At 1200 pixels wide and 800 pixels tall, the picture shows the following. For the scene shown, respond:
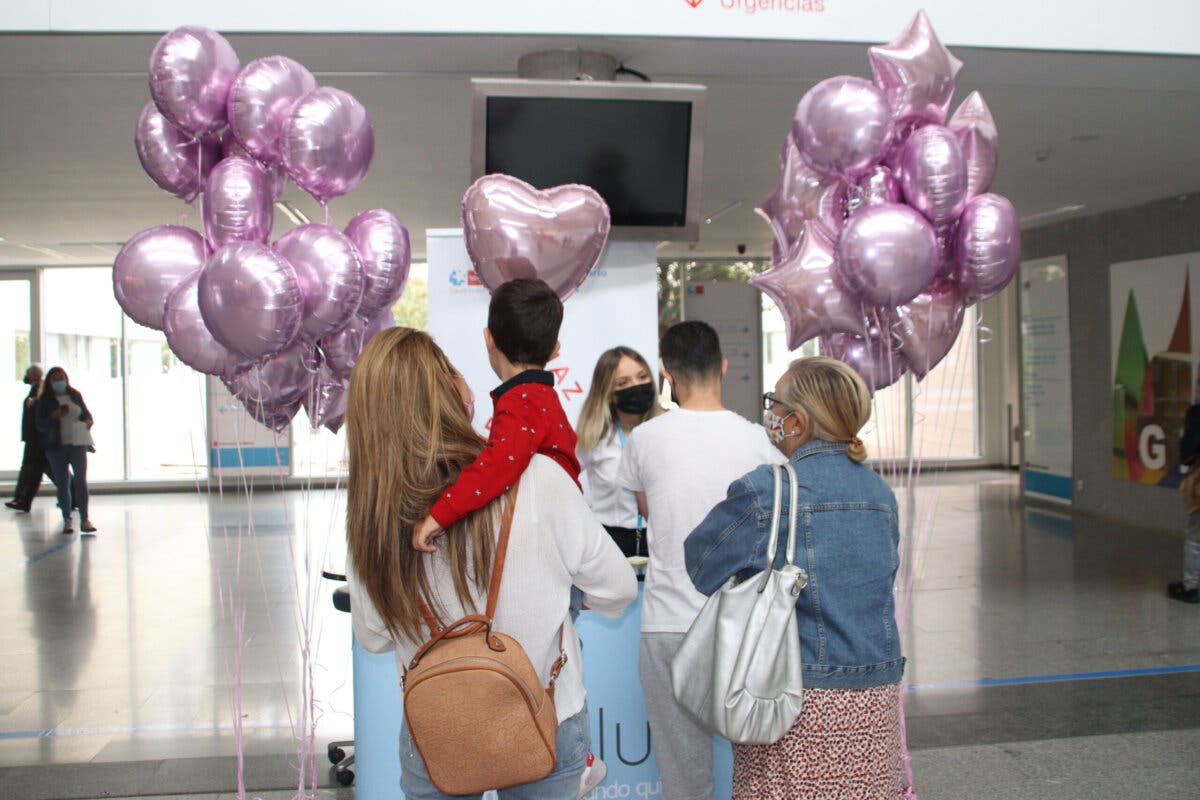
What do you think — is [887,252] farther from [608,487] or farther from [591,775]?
[591,775]

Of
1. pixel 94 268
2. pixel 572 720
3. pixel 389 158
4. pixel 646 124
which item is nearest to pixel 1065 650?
pixel 646 124

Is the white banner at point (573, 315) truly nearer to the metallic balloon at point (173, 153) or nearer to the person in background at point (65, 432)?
the metallic balloon at point (173, 153)

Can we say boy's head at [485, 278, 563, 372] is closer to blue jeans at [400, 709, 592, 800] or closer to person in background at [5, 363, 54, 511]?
blue jeans at [400, 709, 592, 800]

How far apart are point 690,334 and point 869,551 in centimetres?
85

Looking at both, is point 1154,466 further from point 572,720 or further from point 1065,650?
point 572,720

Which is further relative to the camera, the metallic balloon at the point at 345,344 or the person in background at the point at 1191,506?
the person in background at the point at 1191,506

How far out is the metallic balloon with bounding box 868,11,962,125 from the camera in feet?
9.10

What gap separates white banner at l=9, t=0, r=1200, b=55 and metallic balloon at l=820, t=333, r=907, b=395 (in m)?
1.31

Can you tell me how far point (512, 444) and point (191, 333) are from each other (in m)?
1.42

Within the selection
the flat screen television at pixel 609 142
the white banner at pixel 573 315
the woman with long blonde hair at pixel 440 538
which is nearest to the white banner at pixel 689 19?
the flat screen television at pixel 609 142

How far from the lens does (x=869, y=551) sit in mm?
1850

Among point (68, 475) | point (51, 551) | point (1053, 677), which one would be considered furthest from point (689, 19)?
point (68, 475)

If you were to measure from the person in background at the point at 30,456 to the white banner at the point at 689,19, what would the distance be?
303 inches

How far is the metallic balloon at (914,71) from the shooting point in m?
2.77
